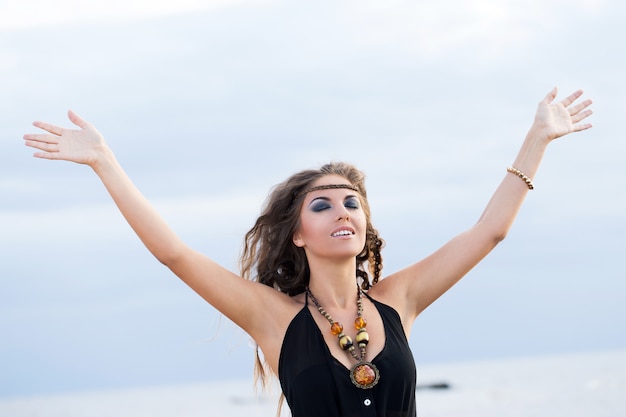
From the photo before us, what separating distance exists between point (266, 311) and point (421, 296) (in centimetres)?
86

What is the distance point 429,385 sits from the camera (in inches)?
1389

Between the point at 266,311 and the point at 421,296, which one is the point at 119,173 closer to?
the point at 266,311

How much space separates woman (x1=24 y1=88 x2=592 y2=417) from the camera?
4.40 meters

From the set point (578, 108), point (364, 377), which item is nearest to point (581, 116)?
point (578, 108)

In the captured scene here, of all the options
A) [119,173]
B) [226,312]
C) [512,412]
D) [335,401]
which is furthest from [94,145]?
[512,412]

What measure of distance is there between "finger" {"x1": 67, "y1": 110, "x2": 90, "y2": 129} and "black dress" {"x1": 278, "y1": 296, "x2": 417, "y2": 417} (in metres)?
1.42

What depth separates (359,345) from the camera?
4.74 metres

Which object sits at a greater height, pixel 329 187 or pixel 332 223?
pixel 329 187

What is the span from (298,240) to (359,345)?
0.73 m

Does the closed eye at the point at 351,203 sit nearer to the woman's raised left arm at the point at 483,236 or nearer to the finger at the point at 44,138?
the woman's raised left arm at the point at 483,236

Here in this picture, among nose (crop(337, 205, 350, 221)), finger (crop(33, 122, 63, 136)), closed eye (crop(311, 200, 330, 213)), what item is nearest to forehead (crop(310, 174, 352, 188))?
closed eye (crop(311, 200, 330, 213))

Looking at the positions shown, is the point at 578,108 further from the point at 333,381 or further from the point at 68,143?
the point at 68,143

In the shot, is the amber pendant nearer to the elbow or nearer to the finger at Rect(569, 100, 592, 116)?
the elbow

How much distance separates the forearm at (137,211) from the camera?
14.2 ft
